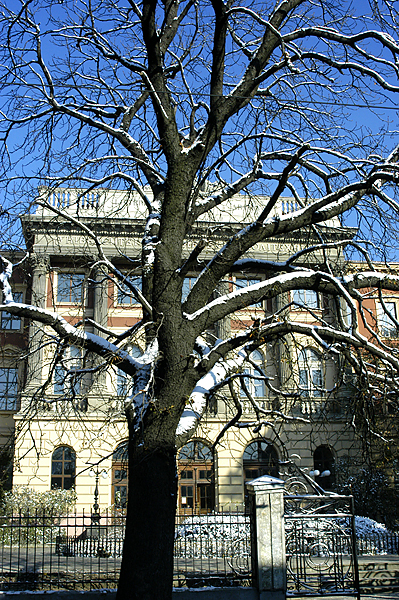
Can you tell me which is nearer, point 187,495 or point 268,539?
point 268,539

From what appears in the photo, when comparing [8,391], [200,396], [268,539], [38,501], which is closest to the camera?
[200,396]

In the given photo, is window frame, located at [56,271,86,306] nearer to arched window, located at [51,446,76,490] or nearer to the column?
the column

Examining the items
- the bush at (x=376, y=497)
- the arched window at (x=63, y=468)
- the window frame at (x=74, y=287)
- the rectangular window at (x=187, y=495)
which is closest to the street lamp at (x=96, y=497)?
the window frame at (x=74, y=287)

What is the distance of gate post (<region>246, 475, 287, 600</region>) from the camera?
A: 10859mm

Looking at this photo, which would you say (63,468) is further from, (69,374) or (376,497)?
(69,374)

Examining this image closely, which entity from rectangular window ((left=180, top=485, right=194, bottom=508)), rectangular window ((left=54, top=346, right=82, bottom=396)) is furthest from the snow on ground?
rectangular window ((left=54, top=346, right=82, bottom=396))

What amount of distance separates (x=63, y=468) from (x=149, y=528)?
2589cm

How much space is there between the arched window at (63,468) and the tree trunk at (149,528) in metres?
25.2

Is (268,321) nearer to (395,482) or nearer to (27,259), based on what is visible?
(27,259)

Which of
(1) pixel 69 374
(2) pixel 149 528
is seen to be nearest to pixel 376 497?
(1) pixel 69 374

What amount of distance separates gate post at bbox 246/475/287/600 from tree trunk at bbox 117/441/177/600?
13.0 ft

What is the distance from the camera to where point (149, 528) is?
7.23m

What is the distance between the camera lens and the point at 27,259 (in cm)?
1039

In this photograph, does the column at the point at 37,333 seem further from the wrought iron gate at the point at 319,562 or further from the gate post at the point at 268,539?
the wrought iron gate at the point at 319,562
